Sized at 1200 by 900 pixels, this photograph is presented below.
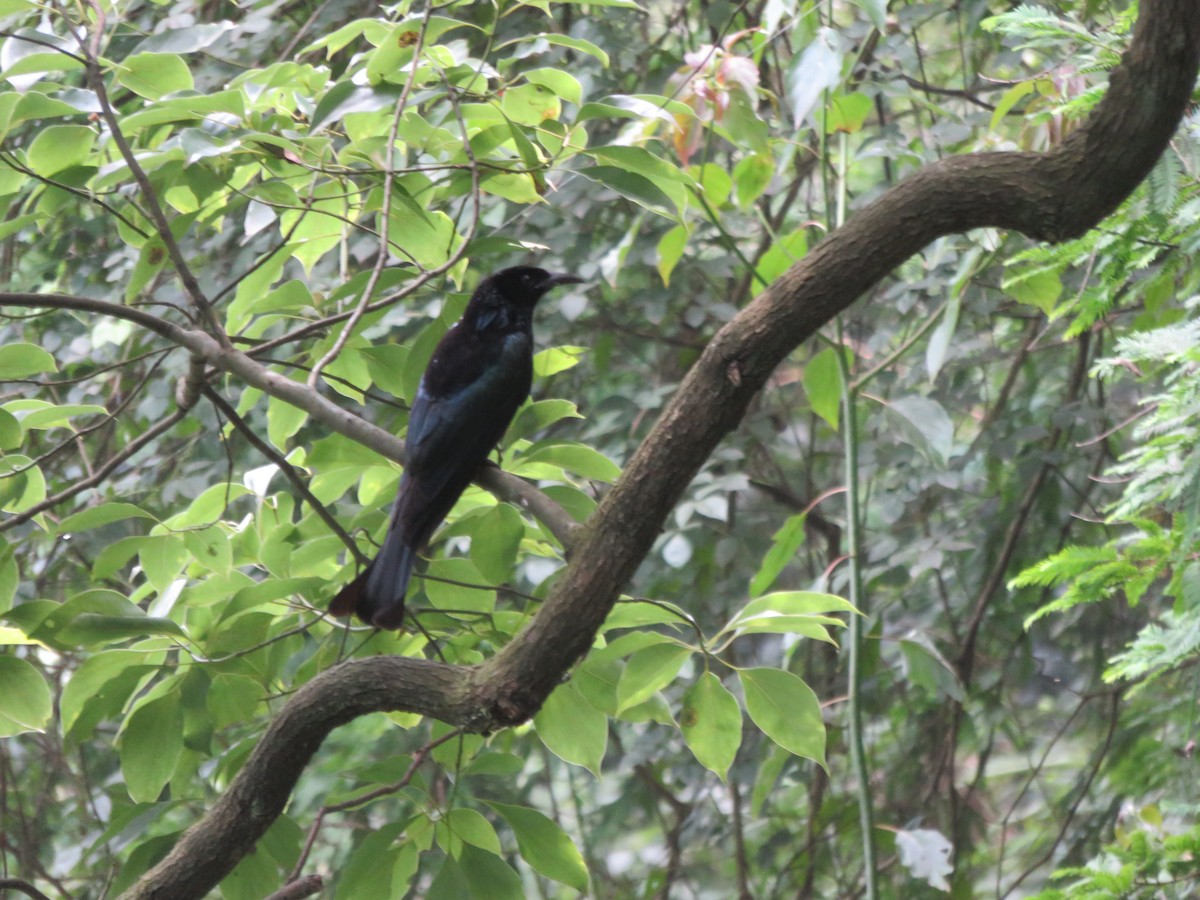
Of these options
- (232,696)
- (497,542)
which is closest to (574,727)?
(497,542)

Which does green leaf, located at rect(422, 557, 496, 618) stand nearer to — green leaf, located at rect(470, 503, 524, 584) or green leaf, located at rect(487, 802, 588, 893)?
green leaf, located at rect(470, 503, 524, 584)

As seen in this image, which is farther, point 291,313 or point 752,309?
point 291,313

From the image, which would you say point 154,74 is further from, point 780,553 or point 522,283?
point 780,553

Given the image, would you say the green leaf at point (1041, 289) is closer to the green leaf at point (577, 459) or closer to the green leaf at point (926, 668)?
the green leaf at point (926, 668)

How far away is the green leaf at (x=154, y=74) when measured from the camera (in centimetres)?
204

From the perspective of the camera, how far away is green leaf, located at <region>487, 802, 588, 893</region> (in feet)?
6.74

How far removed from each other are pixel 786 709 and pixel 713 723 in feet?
0.39

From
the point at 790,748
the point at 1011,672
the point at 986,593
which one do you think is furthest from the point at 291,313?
the point at 1011,672

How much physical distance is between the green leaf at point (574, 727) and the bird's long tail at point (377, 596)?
316 millimetres

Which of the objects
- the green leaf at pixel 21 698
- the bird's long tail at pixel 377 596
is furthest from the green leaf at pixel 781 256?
the green leaf at pixel 21 698

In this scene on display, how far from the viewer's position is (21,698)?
1968 millimetres

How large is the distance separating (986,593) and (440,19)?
2.91m

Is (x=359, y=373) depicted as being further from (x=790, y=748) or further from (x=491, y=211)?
(x=491, y=211)

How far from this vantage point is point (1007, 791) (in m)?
6.46
